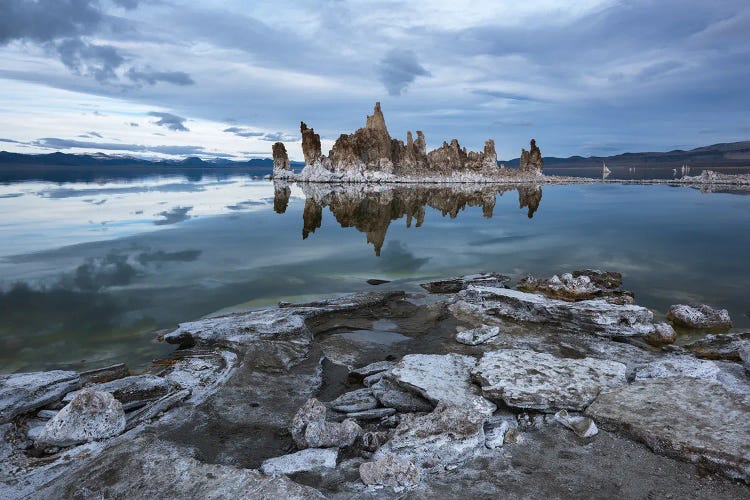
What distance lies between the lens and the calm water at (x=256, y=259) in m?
11.6

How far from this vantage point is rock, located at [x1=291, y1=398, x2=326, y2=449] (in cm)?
581

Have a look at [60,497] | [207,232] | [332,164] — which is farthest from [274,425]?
[332,164]

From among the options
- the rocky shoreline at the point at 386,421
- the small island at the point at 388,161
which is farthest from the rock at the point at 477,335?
the small island at the point at 388,161

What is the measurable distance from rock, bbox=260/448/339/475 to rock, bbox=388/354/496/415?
1896 millimetres

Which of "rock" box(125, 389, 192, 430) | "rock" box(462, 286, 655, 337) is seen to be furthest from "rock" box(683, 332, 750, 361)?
"rock" box(125, 389, 192, 430)

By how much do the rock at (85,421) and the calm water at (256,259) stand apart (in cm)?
304

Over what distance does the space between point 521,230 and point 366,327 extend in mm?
22331

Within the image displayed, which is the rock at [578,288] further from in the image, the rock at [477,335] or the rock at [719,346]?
the rock at [477,335]

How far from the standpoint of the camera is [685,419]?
5.80 metres

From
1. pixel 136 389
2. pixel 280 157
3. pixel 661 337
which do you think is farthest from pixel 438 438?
pixel 280 157

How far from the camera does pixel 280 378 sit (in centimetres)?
810

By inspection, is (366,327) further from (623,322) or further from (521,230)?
(521,230)

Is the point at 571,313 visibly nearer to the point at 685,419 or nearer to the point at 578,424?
the point at 685,419

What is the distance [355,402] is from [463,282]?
9.08 m
